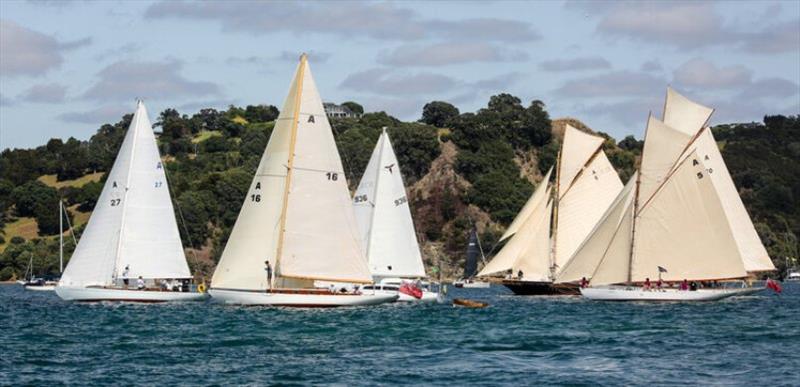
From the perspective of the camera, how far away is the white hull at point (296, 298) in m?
76.8

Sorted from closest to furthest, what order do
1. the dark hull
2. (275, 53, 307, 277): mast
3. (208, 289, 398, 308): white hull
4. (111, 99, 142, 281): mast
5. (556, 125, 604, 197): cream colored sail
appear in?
(275, 53, 307, 277): mast → (208, 289, 398, 308): white hull → (111, 99, 142, 281): mast → the dark hull → (556, 125, 604, 197): cream colored sail

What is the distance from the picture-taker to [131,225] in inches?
3467

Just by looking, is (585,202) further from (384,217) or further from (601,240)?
(384,217)

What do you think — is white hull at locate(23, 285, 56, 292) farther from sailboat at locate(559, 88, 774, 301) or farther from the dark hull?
sailboat at locate(559, 88, 774, 301)

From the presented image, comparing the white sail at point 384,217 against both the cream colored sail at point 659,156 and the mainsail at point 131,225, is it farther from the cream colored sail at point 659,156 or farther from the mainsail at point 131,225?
the cream colored sail at point 659,156

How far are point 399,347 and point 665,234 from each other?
1500 inches

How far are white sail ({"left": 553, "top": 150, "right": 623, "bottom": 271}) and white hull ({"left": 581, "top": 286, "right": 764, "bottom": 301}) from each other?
14.4m

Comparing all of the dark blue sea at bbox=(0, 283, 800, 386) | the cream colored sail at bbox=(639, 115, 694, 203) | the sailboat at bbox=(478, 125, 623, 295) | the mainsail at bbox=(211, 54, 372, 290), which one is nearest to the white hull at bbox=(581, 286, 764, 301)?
the cream colored sail at bbox=(639, 115, 694, 203)

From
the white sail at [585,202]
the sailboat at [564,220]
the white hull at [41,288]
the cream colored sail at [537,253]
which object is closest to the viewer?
the cream colored sail at [537,253]

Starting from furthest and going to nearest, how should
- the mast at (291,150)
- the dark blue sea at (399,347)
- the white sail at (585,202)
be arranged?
the white sail at (585,202), the mast at (291,150), the dark blue sea at (399,347)

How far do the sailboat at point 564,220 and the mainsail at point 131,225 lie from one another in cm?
2975

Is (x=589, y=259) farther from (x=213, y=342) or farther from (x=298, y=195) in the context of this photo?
(x=213, y=342)

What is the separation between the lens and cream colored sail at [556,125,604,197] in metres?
109

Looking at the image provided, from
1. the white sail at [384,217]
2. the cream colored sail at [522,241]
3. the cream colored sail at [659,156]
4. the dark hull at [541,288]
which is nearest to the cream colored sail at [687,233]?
the cream colored sail at [659,156]
